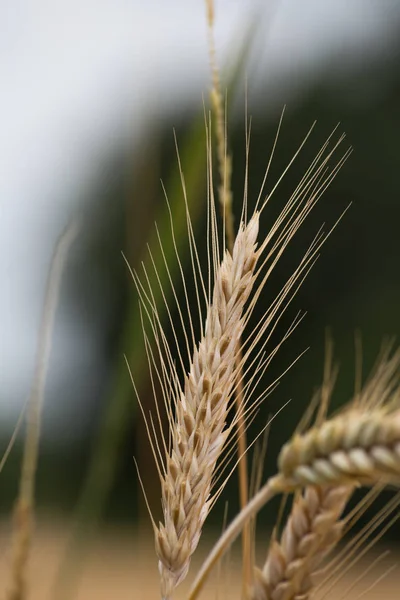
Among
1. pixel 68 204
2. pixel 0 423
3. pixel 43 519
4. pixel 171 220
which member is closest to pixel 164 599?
pixel 171 220

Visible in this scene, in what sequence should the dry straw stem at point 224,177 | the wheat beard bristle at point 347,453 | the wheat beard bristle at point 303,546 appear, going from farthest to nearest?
the dry straw stem at point 224,177 < the wheat beard bristle at point 303,546 < the wheat beard bristle at point 347,453

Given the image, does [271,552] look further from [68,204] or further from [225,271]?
[68,204]

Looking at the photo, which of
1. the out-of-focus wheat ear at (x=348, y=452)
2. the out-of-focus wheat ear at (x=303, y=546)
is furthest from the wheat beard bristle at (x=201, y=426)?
the out-of-focus wheat ear at (x=348, y=452)

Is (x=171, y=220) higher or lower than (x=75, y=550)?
higher

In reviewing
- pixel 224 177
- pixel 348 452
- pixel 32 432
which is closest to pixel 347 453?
pixel 348 452

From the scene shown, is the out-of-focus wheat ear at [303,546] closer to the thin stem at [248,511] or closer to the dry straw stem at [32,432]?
the thin stem at [248,511]
